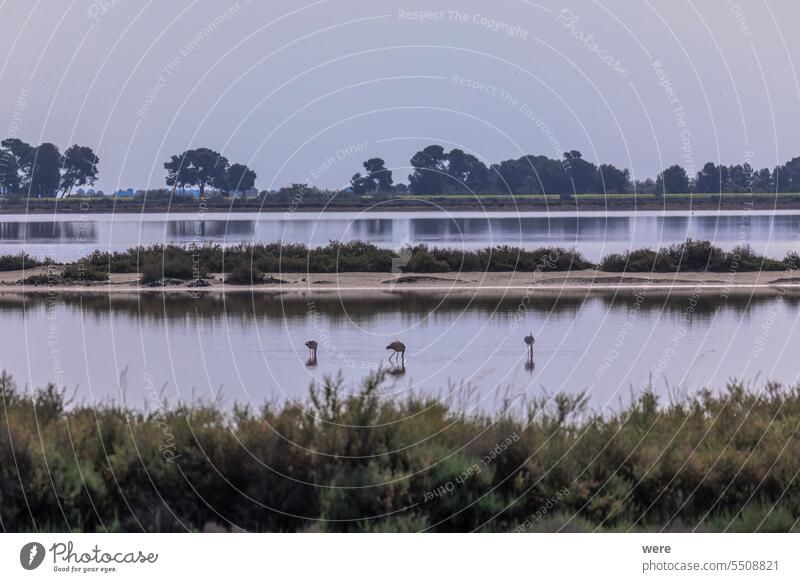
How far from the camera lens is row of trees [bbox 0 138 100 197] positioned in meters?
58.4

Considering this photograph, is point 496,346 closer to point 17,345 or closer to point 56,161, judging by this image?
point 17,345

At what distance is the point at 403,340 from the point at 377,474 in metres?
9.08

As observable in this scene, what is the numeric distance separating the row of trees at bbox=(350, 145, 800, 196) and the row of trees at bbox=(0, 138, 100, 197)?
14894mm

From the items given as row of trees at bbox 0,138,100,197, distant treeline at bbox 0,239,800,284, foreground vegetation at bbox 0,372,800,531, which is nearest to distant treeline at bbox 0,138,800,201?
row of trees at bbox 0,138,100,197

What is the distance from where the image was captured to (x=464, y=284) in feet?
87.5

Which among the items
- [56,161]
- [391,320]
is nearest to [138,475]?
[391,320]

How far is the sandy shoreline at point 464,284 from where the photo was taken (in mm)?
25516

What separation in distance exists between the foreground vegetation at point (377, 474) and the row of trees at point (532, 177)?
56.0 m

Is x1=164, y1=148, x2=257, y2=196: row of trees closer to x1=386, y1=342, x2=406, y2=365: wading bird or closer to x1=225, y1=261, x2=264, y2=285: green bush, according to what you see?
x1=225, y1=261, x2=264, y2=285: green bush

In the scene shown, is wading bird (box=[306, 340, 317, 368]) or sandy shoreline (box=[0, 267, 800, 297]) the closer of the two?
wading bird (box=[306, 340, 317, 368])

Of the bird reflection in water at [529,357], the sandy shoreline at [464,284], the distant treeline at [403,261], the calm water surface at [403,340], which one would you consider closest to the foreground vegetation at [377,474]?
the calm water surface at [403,340]

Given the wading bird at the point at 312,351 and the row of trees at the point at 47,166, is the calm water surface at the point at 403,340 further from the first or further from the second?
the row of trees at the point at 47,166
